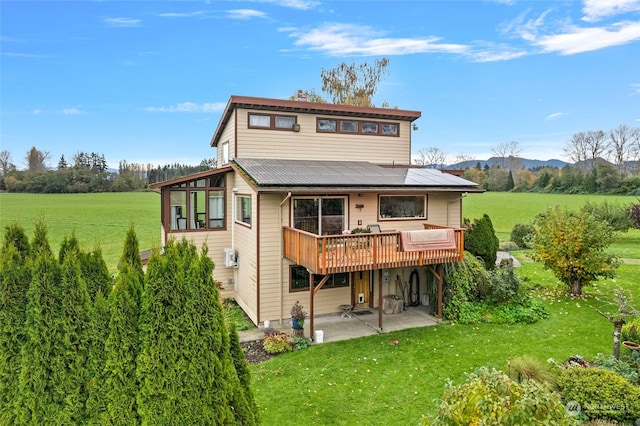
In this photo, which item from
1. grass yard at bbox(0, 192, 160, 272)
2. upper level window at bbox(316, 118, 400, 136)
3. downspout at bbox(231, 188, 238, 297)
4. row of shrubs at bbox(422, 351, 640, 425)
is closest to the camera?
row of shrubs at bbox(422, 351, 640, 425)

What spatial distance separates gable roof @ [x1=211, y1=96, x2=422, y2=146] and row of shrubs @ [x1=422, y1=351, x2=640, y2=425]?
10294 millimetres

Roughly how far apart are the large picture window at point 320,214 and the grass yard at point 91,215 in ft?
41.0

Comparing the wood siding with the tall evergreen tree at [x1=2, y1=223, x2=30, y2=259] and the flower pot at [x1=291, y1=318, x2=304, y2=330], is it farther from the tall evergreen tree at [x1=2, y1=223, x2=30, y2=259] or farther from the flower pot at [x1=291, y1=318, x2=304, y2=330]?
the tall evergreen tree at [x1=2, y1=223, x2=30, y2=259]

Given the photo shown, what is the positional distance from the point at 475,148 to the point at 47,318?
70.4 m

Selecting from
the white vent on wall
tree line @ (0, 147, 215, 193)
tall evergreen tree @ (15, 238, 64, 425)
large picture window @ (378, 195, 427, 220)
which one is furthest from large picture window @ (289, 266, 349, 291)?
tree line @ (0, 147, 215, 193)

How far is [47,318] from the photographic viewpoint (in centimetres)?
377

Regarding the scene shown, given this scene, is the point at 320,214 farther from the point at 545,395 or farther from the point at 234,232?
the point at 545,395

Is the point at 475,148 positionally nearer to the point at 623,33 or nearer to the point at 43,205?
the point at 623,33

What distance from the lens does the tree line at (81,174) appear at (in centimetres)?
5278

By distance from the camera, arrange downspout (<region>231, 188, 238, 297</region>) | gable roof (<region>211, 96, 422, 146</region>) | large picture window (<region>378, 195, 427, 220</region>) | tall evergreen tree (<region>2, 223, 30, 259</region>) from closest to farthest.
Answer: tall evergreen tree (<region>2, 223, 30, 259</region>)
large picture window (<region>378, 195, 427, 220</region>)
gable roof (<region>211, 96, 422, 146</region>)
downspout (<region>231, 188, 238, 297</region>)

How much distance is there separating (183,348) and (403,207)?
400 inches

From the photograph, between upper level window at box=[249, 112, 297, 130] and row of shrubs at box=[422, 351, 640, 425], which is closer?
row of shrubs at box=[422, 351, 640, 425]

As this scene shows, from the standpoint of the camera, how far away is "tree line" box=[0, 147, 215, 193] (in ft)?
173

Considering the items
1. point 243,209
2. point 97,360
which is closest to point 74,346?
point 97,360
